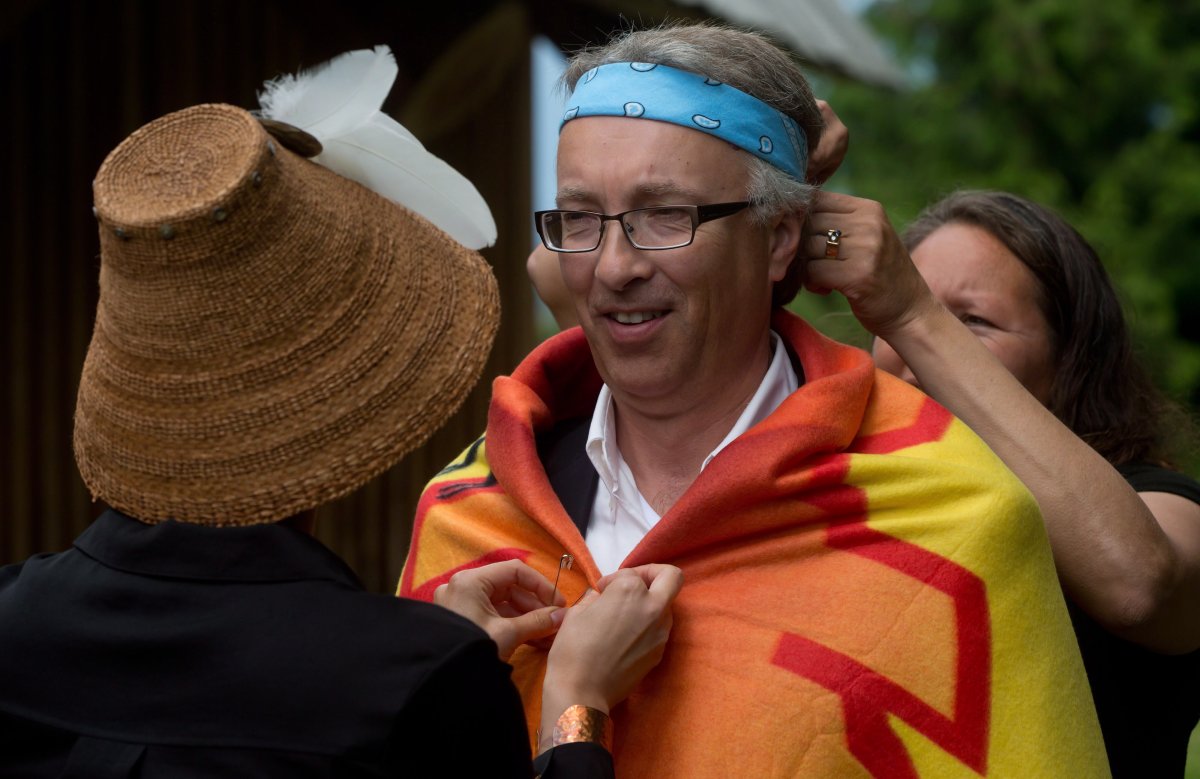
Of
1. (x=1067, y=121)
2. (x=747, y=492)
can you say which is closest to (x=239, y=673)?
(x=747, y=492)

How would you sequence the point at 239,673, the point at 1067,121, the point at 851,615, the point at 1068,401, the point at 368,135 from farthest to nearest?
the point at 1067,121
the point at 1068,401
the point at 851,615
the point at 368,135
the point at 239,673

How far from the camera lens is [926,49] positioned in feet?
42.9

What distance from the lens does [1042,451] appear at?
2.21m

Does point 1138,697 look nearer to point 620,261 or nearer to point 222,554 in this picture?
point 620,261

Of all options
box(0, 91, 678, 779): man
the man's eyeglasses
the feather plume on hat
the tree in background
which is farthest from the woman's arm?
the tree in background

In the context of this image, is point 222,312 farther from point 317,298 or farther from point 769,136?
point 769,136

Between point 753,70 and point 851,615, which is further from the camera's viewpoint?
point 753,70

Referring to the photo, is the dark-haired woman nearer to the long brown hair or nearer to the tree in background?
the long brown hair

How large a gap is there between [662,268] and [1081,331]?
1094 mm

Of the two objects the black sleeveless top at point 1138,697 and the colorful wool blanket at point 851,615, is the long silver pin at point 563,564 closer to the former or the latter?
the colorful wool blanket at point 851,615

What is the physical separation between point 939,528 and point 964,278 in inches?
34.5

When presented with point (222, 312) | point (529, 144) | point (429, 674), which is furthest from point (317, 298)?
point (529, 144)

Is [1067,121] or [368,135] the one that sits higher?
[368,135]

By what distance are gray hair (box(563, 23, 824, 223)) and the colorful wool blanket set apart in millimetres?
339
